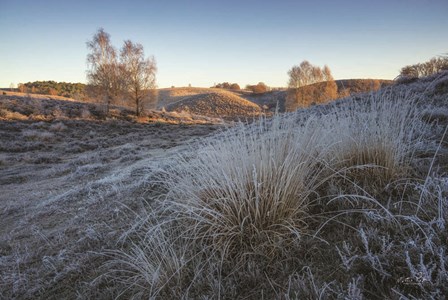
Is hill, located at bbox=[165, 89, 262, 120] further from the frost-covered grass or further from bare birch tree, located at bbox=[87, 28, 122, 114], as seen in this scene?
the frost-covered grass

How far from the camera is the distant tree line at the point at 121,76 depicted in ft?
86.7

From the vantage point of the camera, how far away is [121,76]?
27359mm

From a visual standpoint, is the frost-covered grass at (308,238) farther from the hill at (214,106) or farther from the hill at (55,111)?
the hill at (214,106)

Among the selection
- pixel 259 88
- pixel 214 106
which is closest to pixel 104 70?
pixel 214 106

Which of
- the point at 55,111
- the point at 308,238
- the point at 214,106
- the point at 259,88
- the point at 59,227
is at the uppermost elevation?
the point at 259,88

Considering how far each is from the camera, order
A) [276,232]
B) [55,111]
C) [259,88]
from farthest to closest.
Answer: [259,88] < [55,111] < [276,232]

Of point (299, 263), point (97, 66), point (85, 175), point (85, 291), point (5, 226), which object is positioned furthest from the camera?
point (97, 66)

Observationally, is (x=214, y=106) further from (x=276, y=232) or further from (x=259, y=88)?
(x=276, y=232)

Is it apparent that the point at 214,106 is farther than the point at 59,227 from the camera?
Yes

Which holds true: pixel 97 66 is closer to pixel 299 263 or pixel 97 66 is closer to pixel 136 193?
pixel 136 193

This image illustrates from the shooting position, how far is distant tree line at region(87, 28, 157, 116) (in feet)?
86.7

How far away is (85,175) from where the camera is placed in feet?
23.9

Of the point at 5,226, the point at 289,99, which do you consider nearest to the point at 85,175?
the point at 5,226

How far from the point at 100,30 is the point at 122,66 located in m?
4.34
